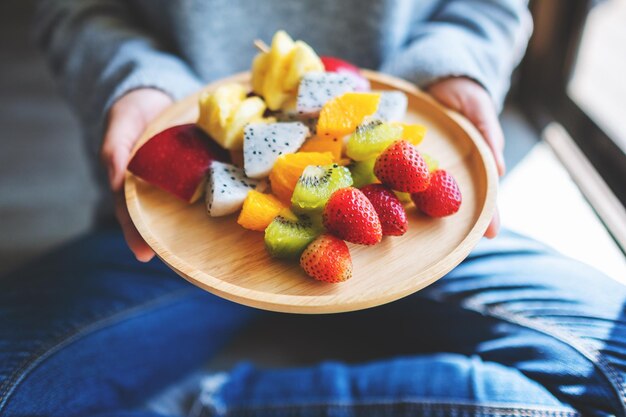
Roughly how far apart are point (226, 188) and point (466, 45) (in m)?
0.65

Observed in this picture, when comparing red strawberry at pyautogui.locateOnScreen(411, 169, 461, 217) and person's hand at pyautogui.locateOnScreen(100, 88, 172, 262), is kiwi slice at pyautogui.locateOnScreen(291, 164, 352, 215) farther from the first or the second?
person's hand at pyautogui.locateOnScreen(100, 88, 172, 262)

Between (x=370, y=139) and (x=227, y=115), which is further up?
(x=370, y=139)

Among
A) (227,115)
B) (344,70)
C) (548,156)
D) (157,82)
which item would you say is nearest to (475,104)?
(344,70)

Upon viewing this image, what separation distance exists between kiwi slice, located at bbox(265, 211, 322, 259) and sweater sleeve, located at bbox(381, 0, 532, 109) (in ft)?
1.63

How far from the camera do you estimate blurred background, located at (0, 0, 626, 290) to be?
1.68 meters

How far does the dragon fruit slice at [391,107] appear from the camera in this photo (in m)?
1.02

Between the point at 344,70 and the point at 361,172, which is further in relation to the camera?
the point at 344,70

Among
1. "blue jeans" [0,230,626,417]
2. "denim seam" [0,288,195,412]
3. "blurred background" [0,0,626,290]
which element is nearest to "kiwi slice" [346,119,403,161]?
"blue jeans" [0,230,626,417]

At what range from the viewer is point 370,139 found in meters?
0.90

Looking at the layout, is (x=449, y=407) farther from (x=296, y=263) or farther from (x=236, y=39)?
(x=236, y=39)

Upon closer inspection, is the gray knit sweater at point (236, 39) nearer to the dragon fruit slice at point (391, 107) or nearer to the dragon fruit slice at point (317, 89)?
the dragon fruit slice at point (391, 107)

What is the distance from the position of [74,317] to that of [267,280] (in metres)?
0.47

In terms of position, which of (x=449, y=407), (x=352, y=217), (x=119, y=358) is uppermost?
(x=352, y=217)

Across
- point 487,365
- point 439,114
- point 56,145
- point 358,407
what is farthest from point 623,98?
point 56,145
